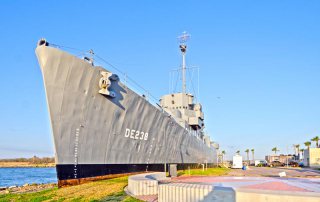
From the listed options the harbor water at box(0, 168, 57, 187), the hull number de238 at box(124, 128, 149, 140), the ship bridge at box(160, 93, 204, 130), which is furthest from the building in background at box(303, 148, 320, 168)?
the hull number de238 at box(124, 128, 149, 140)

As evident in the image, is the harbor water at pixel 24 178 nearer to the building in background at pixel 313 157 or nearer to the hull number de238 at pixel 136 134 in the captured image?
the hull number de238 at pixel 136 134

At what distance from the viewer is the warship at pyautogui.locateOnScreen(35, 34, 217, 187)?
14.9 metres

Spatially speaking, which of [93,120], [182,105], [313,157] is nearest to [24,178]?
[182,105]

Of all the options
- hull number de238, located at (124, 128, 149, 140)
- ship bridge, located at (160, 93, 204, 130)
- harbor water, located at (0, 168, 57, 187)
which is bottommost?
harbor water, located at (0, 168, 57, 187)

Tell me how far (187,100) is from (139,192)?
28115 mm

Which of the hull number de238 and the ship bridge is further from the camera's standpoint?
the ship bridge

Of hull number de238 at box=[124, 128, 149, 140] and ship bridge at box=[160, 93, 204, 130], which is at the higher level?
ship bridge at box=[160, 93, 204, 130]

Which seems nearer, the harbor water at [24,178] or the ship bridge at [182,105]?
the ship bridge at [182,105]

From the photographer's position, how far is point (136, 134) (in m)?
19.9

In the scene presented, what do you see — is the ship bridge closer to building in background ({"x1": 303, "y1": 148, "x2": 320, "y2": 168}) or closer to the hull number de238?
the hull number de238

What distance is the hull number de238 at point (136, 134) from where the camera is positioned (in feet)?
62.4

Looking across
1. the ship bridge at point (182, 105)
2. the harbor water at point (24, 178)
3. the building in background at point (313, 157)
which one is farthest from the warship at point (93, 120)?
the building in background at point (313, 157)

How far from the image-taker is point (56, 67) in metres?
14.8

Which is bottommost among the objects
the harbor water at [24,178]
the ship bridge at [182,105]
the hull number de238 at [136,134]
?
the harbor water at [24,178]
